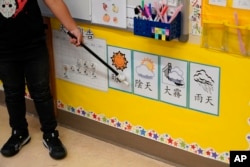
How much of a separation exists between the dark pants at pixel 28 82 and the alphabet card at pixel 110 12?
28 centimetres

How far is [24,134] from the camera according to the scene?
2.24m

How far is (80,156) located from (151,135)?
357 millimetres

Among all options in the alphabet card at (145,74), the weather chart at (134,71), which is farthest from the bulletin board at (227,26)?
the alphabet card at (145,74)

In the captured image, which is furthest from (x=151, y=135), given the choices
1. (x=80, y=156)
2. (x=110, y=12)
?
(x=110, y=12)

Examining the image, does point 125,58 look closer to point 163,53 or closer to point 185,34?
point 163,53

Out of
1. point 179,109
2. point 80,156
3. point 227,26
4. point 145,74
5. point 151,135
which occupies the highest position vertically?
point 227,26

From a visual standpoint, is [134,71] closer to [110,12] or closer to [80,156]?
[110,12]

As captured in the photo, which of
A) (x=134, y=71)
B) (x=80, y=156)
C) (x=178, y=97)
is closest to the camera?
(x=178, y=97)

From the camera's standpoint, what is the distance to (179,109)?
189 centimetres

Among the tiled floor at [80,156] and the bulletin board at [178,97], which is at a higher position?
the bulletin board at [178,97]

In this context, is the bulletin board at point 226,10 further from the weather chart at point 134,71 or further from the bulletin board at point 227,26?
the weather chart at point 134,71

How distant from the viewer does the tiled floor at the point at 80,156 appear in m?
2.05

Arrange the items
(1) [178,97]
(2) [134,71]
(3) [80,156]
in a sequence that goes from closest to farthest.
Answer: (1) [178,97] < (2) [134,71] < (3) [80,156]

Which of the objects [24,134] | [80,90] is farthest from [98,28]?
[24,134]
